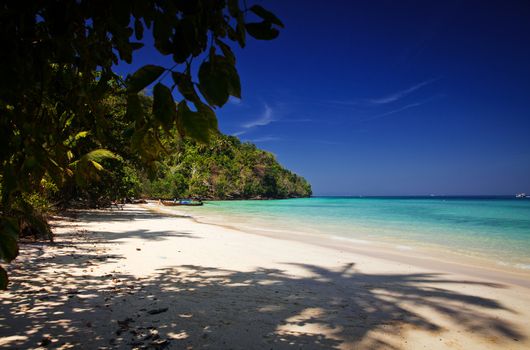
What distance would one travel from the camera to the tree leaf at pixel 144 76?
2.48 feet

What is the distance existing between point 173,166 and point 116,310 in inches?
1569

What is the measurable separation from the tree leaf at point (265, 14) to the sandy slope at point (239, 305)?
274cm

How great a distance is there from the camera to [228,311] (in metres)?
3.62

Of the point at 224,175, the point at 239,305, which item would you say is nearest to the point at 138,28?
the point at 239,305

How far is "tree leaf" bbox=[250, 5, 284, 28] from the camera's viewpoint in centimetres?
87

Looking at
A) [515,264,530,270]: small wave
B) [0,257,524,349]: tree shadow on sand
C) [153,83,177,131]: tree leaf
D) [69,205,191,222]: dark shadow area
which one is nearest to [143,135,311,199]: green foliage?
[69,205,191,222]: dark shadow area

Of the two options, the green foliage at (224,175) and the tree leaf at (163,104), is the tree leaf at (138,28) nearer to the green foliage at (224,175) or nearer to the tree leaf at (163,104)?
the tree leaf at (163,104)

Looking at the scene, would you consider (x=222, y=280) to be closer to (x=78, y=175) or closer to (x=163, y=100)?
(x=78, y=175)

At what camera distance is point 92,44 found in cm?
146

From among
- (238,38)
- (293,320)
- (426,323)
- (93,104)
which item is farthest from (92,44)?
(426,323)

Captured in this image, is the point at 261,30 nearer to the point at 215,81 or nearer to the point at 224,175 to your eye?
the point at 215,81

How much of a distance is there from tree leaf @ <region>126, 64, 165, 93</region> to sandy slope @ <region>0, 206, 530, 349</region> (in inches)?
103

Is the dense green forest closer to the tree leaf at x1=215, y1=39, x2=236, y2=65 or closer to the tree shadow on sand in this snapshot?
the tree leaf at x1=215, y1=39, x2=236, y2=65

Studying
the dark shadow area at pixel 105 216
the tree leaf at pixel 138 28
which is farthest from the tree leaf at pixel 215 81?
the dark shadow area at pixel 105 216
